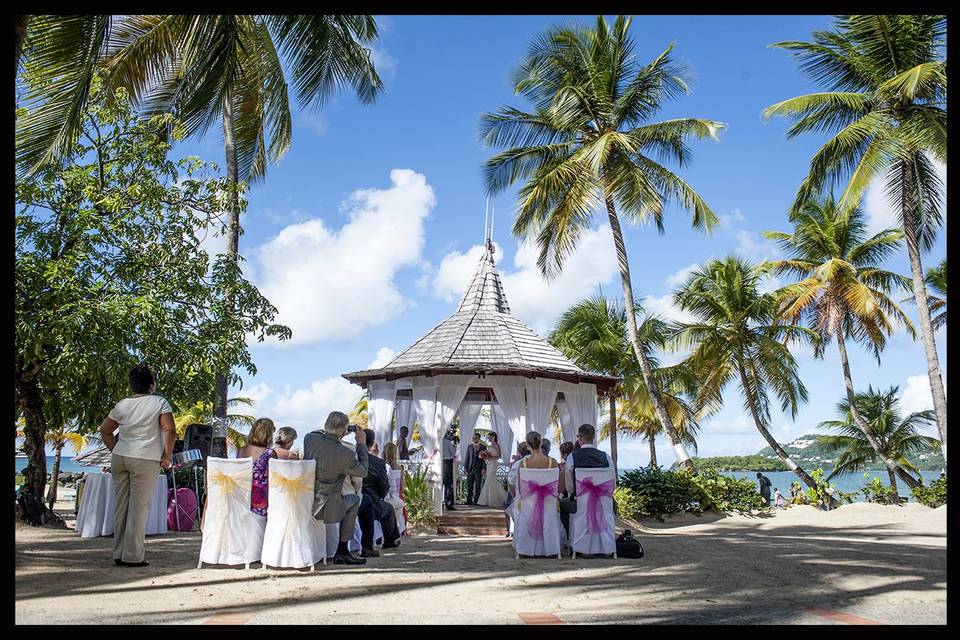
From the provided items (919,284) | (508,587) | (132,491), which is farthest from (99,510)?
(919,284)

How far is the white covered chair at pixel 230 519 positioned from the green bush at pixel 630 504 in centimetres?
813

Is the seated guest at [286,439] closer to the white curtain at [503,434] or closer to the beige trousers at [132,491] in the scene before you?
the beige trousers at [132,491]

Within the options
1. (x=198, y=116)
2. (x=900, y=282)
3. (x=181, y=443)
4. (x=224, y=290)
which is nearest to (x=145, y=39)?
(x=198, y=116)

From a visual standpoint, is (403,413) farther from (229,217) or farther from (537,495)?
(537,495)

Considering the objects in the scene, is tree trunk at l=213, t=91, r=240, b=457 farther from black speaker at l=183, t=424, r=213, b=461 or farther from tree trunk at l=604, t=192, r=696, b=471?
tree trunk at l=604, t=192, r=696, b=471

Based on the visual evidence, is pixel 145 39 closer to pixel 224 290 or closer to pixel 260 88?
pixel 260 88

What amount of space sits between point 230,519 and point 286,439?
0.87 m

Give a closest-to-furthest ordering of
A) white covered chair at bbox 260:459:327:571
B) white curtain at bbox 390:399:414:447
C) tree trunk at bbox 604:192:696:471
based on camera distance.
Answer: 1. white covered chair at bbox 260:459:327:571
2. white curtain at bbox 390:399:414:447
3. tree trunk at bbox 604:192:696:471

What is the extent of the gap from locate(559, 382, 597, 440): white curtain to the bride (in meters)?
1.65

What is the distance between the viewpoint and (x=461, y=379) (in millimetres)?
13602

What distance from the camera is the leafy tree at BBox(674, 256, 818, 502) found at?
24.0 m

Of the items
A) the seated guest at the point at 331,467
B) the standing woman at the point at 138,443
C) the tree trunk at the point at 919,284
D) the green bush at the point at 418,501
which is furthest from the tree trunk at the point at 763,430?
the standing woman at the point at 138,443

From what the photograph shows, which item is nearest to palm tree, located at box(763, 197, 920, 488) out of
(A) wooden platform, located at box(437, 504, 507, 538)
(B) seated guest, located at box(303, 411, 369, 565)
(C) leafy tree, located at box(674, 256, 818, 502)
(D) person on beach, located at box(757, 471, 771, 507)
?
(C) leafy tree, located at box(674, 256, 818, 502)

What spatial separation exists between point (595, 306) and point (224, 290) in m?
21.0
